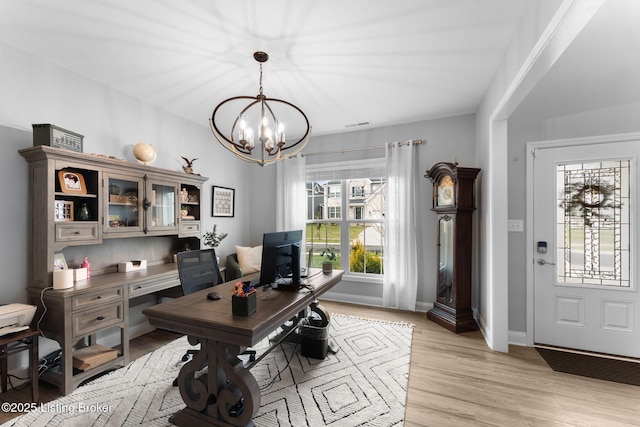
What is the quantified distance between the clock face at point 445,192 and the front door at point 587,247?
0.80 m

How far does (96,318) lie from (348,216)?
10.5 ft

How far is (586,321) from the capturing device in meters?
2.68

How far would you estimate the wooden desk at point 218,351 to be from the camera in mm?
1487

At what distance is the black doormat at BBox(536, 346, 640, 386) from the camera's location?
7.40 feet

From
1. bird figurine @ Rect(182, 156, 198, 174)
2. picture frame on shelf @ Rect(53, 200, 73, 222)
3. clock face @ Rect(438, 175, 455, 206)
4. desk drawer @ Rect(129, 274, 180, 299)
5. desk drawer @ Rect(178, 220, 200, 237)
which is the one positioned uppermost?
bird figurine @ Rect(182, 156, 198, 174)

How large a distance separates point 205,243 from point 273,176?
159 centimetres

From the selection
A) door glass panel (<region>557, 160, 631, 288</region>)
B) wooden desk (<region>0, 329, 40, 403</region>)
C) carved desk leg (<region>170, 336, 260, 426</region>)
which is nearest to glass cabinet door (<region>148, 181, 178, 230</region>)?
wooden desk (<region>0, 329, 40, 403</region>)

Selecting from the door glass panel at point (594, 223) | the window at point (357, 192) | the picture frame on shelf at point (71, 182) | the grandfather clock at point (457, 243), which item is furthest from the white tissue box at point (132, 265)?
the door glass panel at point (594, 223)

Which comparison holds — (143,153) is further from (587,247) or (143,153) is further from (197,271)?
(587,247)

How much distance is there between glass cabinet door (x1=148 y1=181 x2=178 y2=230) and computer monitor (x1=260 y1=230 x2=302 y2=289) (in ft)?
5.18

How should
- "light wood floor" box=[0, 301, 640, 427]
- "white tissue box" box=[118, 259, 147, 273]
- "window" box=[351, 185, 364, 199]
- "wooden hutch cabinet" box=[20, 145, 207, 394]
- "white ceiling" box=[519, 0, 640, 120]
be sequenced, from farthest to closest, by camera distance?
"window" box=[351, 185, 364, 199], "white tissue box" box=[118, 259, 147, 273], "wooden hutch cabinet" box=[20, 145, 207, 394], "light wood floor" box=[0, 301, 640, 427], "white ceiling" box=[519, 0, 640, 120]

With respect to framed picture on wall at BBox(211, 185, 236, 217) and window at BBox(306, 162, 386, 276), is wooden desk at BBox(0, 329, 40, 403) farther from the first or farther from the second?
window at BBox(306, 162, 386, 276)

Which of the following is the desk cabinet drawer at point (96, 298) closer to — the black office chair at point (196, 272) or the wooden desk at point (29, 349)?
the wooden desk at point (29, 349)

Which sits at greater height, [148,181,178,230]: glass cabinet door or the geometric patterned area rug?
[148,181,178,230]: glass cabinet door
